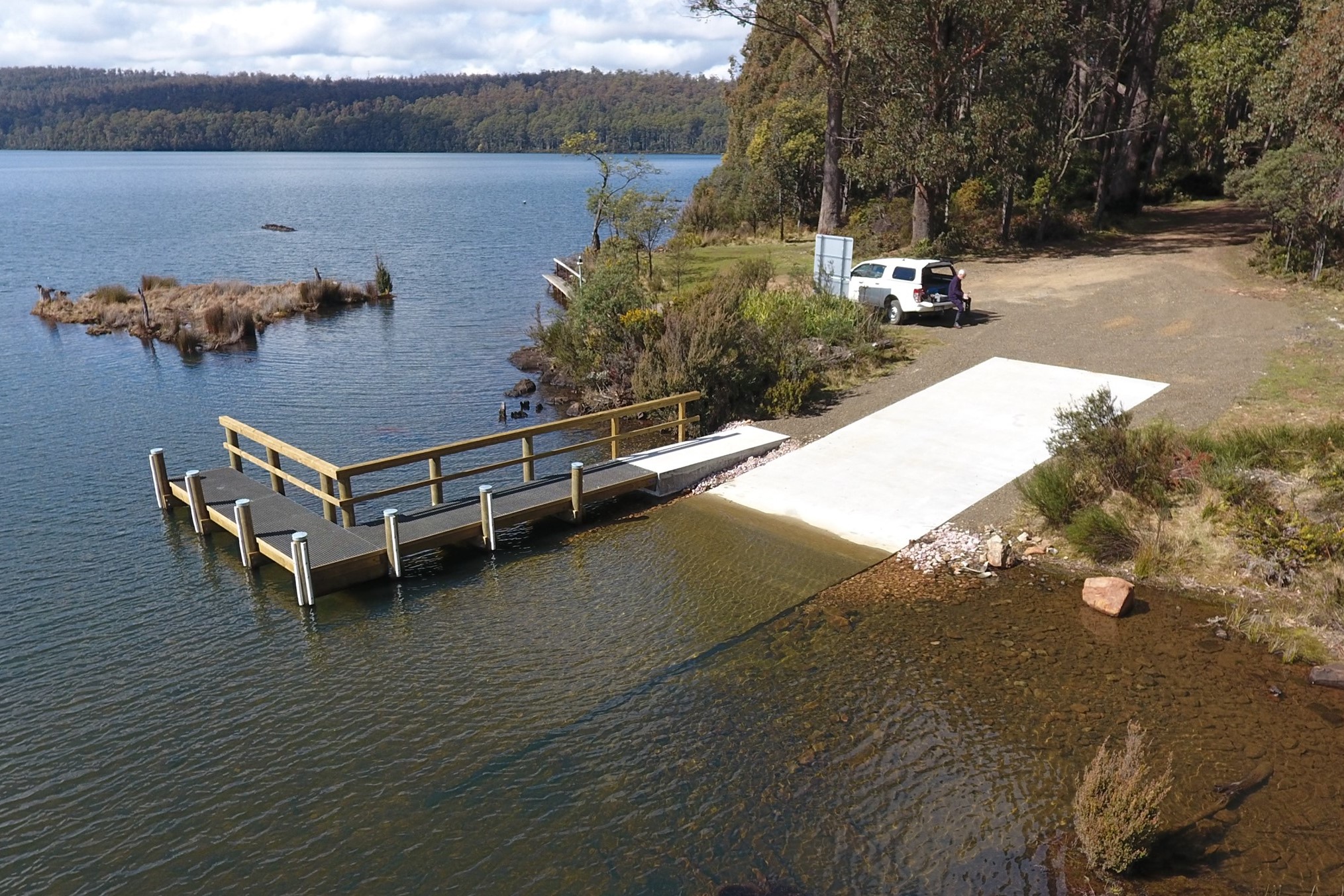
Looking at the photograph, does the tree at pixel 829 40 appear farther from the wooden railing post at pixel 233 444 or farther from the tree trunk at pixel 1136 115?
the wooden railing post at pixel 233 444

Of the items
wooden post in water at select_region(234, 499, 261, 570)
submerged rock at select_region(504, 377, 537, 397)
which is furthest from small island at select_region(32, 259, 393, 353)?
wooden post in water at select_region(234, 499, 261, 570)

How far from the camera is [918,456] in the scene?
16844 millimetres

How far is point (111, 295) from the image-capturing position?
3753 centimetres

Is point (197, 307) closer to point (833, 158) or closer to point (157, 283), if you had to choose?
point (157, 283)

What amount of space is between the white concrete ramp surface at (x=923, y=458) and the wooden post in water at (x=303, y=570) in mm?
7140

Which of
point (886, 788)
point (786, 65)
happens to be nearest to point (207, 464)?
point (886, 788)

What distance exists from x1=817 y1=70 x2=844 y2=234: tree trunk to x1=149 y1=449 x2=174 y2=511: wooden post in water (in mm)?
26676

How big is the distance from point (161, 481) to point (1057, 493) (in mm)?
15153

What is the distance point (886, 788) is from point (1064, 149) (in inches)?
1263

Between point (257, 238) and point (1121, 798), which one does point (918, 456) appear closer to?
point (1121, 798)

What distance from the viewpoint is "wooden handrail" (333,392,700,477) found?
540 inches

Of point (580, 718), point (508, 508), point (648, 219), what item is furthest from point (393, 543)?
point (648, 219)

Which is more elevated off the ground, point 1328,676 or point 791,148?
point 791,148

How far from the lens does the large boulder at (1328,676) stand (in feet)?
34.4
